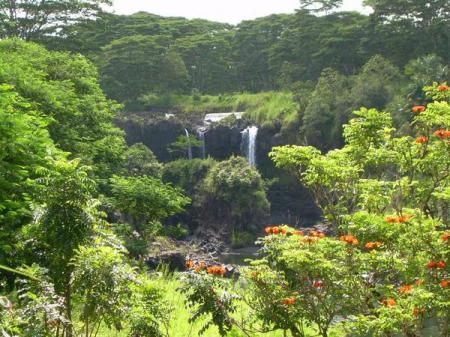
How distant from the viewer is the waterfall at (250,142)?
34.4m

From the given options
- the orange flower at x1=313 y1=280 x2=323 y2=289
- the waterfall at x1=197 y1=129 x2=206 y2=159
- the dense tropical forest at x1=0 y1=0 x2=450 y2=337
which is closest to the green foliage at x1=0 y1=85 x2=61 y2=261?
the dense tropical forest at x1=0 y1=0 x2=450 y2=337

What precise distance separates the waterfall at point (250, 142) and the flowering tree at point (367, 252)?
88.8ft

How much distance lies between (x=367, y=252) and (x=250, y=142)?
93.5ft

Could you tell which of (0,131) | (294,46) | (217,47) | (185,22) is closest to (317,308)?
(0,131)

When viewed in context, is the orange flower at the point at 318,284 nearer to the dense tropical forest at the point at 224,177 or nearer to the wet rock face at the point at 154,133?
the dense tropical forest at the point at 224,177

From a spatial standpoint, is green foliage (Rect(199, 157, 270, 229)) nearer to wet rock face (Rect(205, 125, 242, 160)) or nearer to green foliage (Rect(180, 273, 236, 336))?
wet rock face (Rect(205, 125, 242, 160))

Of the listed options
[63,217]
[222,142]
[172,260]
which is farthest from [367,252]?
[222,142]

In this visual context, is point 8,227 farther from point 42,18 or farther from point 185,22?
point 185,22

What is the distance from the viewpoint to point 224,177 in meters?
29.8

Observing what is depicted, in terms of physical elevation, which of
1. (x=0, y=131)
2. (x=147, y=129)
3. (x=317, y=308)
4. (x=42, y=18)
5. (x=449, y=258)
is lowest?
(x=147, y=129)

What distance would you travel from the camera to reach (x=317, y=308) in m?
6.18

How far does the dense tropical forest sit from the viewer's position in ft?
17.5

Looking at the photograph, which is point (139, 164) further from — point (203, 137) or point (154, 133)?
point (154, 133)

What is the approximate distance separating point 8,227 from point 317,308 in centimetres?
383
